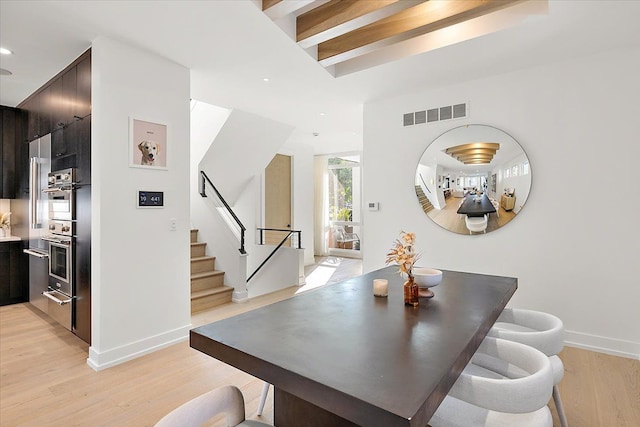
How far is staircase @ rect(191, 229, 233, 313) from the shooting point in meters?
4.37

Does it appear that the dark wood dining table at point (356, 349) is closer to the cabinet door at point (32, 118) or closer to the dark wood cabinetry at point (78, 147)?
the dark wood cabinetry at point (78, 147)

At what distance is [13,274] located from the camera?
175 inches


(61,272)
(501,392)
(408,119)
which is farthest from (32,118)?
(501,392)

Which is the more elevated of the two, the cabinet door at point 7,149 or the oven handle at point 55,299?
the cabinet door at point 7,149

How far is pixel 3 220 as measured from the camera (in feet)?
15.4

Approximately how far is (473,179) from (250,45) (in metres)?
2.65

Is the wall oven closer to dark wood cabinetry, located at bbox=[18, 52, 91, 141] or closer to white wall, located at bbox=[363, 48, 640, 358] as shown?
dark wood cabinetry, located at bbox=[18, 52, 91, 141]

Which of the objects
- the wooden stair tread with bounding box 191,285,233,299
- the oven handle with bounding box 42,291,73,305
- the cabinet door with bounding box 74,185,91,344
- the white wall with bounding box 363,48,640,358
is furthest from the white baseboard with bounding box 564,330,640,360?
the oven handle with bounding box 42,291,73,305

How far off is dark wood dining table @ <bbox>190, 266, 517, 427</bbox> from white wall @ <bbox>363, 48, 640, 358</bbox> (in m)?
1.76

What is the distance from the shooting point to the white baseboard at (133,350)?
2.74 meters

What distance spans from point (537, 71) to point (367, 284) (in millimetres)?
2820

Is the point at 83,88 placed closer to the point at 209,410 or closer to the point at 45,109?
the point at 45,109

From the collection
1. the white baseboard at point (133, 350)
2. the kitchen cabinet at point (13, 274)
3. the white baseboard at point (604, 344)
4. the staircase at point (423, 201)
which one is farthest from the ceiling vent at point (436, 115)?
the kitchen cabinet at point (13, 274)

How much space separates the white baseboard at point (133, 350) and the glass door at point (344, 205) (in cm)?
584
